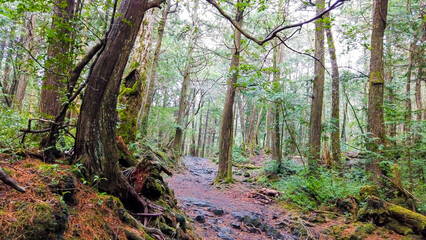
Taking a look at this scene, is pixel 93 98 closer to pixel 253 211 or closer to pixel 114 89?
pixel 114 89

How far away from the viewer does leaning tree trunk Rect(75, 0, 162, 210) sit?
9.32ft

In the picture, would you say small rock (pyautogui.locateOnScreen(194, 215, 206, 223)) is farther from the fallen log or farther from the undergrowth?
the fallen log

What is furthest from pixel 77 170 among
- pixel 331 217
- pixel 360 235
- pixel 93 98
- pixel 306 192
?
pixel 306 192

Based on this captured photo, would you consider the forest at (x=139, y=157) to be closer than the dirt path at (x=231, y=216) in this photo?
Yes

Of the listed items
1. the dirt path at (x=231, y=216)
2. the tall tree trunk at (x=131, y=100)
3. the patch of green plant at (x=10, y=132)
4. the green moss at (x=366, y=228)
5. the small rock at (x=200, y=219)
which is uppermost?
the tall tree trunk at (x=131, y=100)

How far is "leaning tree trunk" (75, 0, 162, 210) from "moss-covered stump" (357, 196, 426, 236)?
581cm

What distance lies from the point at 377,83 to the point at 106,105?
8086 millimetres

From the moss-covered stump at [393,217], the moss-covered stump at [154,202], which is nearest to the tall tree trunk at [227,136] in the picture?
the moss-covered stump at [393,217]

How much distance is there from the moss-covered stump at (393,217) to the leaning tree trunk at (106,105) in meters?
5.81

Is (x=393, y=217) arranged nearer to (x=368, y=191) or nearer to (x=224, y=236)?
(x=368, y=191)

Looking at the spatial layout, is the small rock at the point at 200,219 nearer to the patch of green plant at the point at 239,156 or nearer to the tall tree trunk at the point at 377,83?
the tall tree trunk at the point at 377,83

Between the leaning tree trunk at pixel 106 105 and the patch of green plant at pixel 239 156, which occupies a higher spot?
the leaning tree trunk at pixel 106 105

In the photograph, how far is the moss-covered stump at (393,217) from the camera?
4.95 metres

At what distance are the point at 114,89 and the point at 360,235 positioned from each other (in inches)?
235
